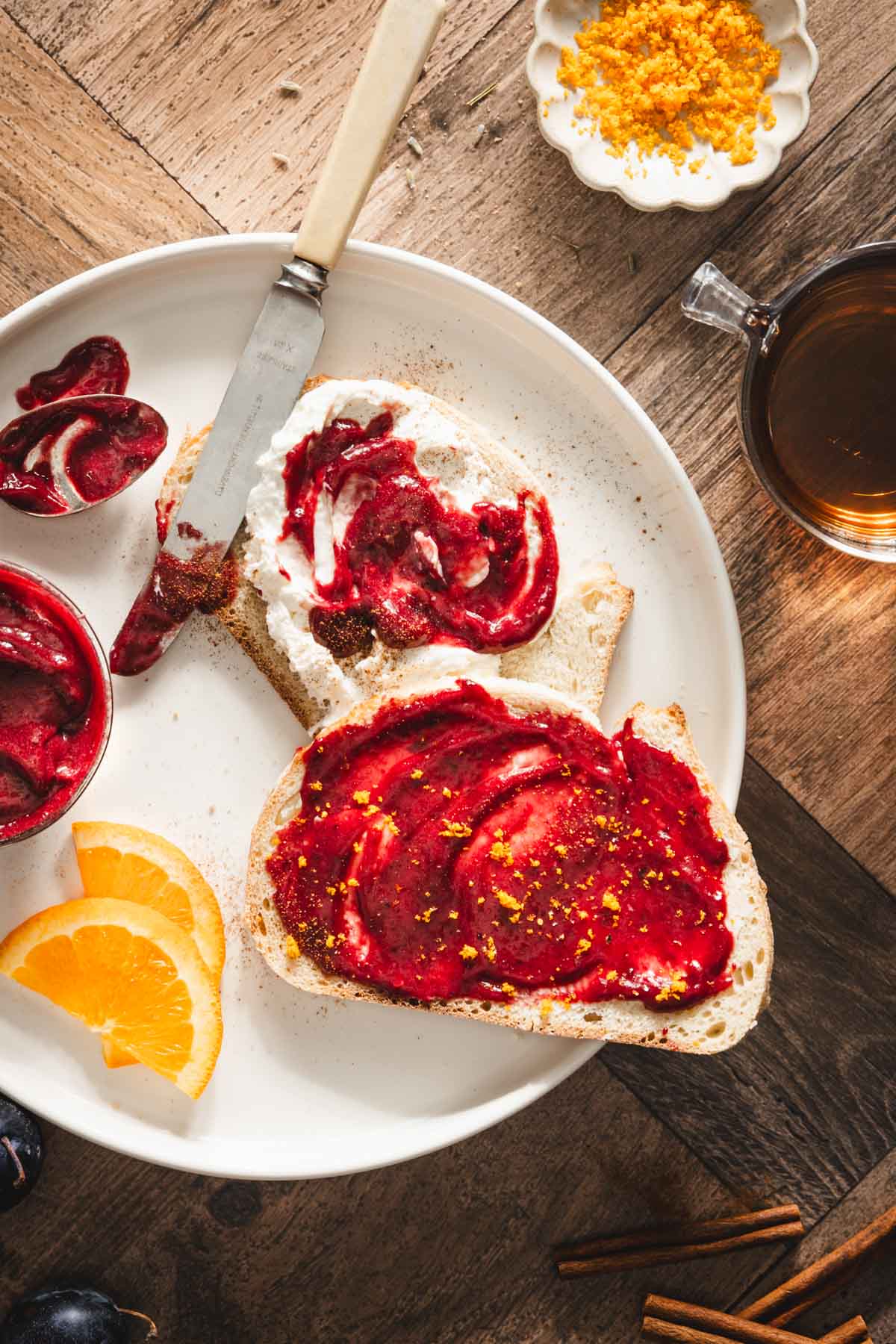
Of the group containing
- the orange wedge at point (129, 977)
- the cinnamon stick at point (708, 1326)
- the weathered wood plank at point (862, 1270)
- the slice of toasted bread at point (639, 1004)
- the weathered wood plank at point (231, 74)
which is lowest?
the weathered wood plank at point (862, 1270)

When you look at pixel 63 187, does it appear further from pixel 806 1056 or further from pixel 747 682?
pixel 806 1056

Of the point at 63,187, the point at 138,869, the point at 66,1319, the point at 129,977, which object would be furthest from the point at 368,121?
the point at 66,1319

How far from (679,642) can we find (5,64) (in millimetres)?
2169

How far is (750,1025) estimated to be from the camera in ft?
7.29

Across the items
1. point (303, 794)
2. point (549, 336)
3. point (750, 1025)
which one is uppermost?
point (549, 336)

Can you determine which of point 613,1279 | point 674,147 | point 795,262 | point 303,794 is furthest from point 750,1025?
point 674,147

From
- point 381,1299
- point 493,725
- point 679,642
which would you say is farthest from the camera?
point 381,1299

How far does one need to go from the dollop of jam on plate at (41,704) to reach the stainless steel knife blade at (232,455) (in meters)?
0.14

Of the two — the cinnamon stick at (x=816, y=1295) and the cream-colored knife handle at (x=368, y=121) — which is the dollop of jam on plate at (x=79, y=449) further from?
the cinnamon stick at (x=816, y=1295)

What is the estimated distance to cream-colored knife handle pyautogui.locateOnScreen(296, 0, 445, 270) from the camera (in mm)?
2049

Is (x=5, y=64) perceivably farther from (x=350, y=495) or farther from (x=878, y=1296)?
(x=878, y=1296)

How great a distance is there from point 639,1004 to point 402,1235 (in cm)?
95

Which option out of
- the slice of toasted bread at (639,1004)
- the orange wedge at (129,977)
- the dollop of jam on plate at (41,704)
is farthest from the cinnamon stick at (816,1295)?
the dollop of jam on plate at (41,704)

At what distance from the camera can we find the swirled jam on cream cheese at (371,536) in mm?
2121
